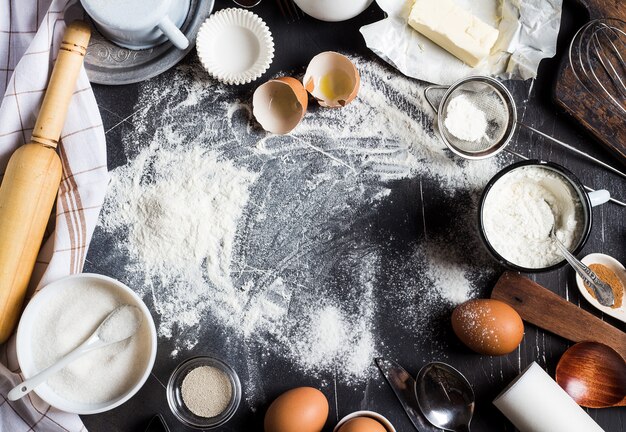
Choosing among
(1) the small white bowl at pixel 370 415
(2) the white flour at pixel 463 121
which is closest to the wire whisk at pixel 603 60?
(2) the white flour at pixel 463 121

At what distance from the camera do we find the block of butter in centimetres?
124

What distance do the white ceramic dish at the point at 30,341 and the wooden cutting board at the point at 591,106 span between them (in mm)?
929

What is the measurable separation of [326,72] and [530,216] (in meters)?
0.50

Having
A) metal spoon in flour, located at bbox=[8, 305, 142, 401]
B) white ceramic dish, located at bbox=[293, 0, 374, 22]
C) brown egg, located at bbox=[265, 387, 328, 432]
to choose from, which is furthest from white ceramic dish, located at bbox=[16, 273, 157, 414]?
white ceramic dish, located at bbox=[293, 0, 374, 22]

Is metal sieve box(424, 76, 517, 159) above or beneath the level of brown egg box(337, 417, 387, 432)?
above

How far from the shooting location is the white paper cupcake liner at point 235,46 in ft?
4.08

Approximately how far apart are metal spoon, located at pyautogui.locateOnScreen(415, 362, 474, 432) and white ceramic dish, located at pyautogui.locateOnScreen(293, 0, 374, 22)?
72 centimetres

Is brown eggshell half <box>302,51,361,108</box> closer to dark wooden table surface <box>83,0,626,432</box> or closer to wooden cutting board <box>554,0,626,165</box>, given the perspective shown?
dark wooden table surface <box>83,0,626,432</box>

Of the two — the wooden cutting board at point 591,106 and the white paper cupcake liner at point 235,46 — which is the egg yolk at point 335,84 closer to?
the white paper cupcake liner at point 235,46

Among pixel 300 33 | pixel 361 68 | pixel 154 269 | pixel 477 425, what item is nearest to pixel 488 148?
pixel 361 68

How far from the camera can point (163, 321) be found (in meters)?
1.25

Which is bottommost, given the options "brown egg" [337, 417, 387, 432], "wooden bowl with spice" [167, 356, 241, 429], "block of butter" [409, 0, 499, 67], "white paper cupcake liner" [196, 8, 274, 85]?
"wooden bowl with spice" [167, 356, 241, 429]

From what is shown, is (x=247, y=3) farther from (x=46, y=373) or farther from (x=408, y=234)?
(x=46, y=373)

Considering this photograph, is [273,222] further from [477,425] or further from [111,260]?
[477,425]
